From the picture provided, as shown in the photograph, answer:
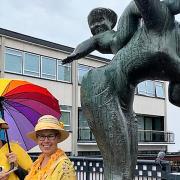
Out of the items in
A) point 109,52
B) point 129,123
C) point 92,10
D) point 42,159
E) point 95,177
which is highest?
point 92,10

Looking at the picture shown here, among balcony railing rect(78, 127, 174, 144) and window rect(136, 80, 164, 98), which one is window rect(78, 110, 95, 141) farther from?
window rect(136, 80, 164, 98)

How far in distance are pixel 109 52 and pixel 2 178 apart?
→ 4.69ft

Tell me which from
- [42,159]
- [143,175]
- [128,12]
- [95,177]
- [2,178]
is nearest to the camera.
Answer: [128,12]

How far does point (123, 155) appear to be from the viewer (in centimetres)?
282

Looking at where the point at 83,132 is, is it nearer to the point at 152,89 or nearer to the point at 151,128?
the point at 152,89

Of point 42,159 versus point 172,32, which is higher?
point 172,32

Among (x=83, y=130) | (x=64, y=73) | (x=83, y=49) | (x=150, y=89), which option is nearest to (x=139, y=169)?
(x=83, y=49)

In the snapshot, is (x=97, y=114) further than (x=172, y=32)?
Yes

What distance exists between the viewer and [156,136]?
40.8 meters

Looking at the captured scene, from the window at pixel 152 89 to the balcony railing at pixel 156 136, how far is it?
3.12 m

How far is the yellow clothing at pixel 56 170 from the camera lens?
2.81 m

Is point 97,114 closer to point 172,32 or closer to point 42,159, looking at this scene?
point 42,159

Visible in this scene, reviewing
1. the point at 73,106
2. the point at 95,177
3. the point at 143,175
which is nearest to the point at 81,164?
the point at 95,177

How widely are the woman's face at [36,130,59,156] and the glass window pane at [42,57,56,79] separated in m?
26.0
